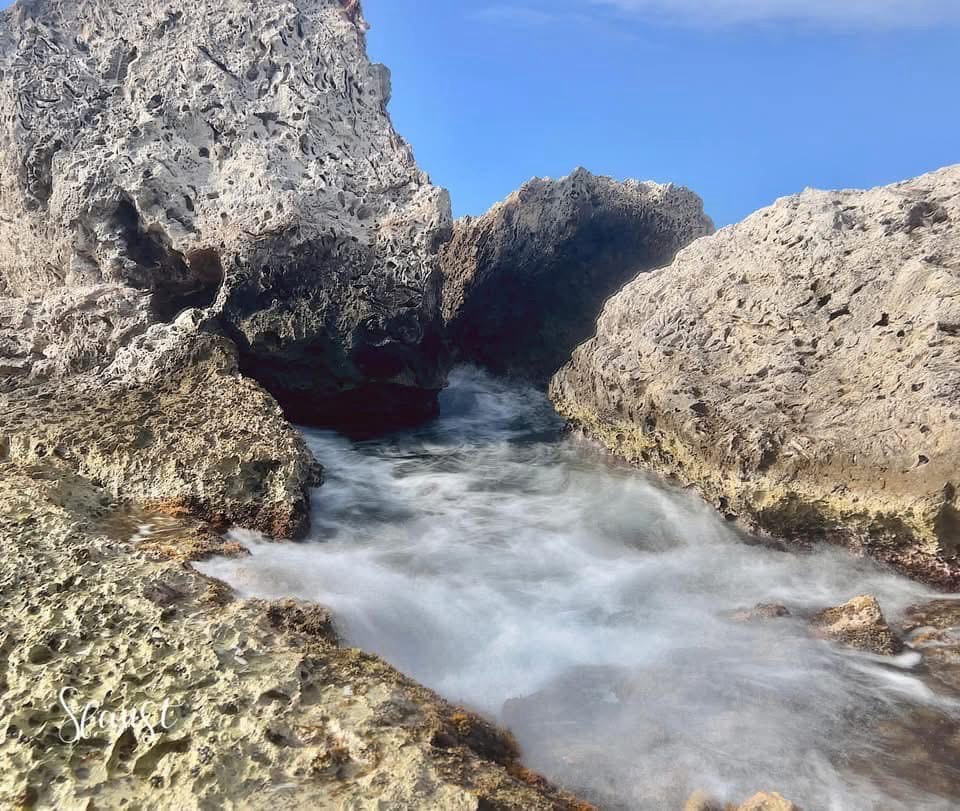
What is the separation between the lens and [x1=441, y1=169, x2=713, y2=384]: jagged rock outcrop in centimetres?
1051

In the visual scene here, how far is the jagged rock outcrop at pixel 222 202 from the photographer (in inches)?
297

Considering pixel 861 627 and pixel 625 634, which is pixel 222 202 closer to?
pixel 625 634

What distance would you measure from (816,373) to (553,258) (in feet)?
18.6


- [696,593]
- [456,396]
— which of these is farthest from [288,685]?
[456,396]

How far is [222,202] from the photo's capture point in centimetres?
778

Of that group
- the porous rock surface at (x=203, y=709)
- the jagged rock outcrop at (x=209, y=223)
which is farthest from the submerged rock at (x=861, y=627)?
the jagged rock outcrop at (x=209, y=223)

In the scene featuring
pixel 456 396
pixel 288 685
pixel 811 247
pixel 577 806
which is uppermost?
pixel 811 247

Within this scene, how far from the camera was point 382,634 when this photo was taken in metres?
3.88

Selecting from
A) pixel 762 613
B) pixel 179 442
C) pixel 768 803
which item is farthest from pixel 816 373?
pixel 179 442

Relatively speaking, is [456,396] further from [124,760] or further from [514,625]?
Answer: [124,760]

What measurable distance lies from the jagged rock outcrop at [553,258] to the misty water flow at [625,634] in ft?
15.2

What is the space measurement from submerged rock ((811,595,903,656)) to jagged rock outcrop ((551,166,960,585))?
33.8 inches

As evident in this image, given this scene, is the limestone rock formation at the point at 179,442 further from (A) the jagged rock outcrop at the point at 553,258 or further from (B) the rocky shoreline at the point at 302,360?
(A) the jagged rock outcrop at the point at 553,258

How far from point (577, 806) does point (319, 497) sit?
3988 mm
